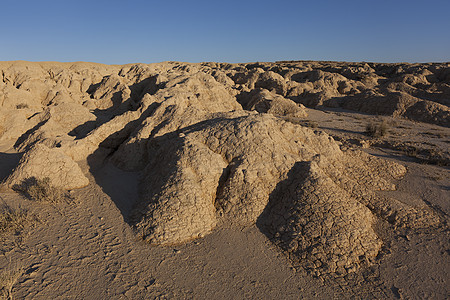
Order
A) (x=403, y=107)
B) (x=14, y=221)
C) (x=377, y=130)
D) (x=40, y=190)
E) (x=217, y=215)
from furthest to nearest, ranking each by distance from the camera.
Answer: (x=403, y=107) → (x=377, y=130) → (x=40, y=190) → (x=217, y=215) → (x=14, y=221)

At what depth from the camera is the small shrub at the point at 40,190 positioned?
5.95m

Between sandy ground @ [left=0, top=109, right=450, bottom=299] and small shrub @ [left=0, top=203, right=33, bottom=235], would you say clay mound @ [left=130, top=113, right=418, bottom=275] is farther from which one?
small shrub @ [left=0, top=203, right=33, bottom=235]

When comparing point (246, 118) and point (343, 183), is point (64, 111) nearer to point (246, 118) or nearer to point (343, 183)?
point (246, 118)

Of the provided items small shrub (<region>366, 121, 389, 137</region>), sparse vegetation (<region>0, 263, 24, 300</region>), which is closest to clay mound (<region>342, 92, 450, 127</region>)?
small shrub (<region>366, 121, 389, 137</region>)

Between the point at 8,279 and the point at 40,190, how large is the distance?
9.46 feet

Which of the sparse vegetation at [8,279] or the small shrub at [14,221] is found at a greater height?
the small shrub at [14,221]

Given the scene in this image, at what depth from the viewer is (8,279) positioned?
146 inches

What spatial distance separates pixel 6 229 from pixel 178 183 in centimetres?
353

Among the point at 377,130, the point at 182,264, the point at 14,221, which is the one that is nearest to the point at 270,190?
the point at 182,264

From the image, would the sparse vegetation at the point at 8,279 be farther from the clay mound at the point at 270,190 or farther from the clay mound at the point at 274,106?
the clay mound at the point at 274,106

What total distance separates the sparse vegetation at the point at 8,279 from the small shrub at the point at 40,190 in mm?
2151

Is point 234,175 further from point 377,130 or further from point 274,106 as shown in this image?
point 274,106

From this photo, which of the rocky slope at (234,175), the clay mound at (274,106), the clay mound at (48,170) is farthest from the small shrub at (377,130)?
the clay mound at (48,170)

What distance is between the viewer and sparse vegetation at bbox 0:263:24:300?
3523 mm
